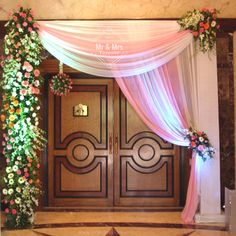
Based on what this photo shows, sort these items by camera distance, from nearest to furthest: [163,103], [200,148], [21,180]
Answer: [21,180] → [200,148] → [163,103]

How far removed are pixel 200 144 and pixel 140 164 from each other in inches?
55.9

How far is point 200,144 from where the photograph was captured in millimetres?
5262

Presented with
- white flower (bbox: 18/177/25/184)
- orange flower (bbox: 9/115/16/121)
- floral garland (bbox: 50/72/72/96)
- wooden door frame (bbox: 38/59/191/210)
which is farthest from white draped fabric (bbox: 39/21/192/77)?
white flower (bbox: 18/177/25/184)

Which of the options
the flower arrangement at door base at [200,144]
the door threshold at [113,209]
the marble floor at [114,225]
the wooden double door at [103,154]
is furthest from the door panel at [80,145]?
the flower arrangement at door base at [200,144]

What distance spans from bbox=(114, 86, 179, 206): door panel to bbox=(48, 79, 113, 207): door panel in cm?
17

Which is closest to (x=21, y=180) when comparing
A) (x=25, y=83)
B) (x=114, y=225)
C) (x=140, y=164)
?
(x=25, y=83)

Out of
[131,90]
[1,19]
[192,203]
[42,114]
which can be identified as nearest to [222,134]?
[192,203]

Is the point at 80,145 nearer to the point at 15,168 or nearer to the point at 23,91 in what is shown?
the point at 15,168

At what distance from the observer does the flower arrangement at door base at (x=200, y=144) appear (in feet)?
17.3

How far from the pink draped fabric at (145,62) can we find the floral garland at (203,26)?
0.11 metres

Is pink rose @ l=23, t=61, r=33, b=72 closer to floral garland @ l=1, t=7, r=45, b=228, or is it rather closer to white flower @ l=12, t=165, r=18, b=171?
floral garland @ l=1, t=7, r=45, b=228

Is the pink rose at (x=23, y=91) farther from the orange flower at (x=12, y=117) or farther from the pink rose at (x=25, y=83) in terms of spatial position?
the orange flower at (x=12, y=117)

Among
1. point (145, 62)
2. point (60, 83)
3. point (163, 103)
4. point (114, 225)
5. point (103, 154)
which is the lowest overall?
point (114, 225)

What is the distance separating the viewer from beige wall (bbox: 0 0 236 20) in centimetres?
581
